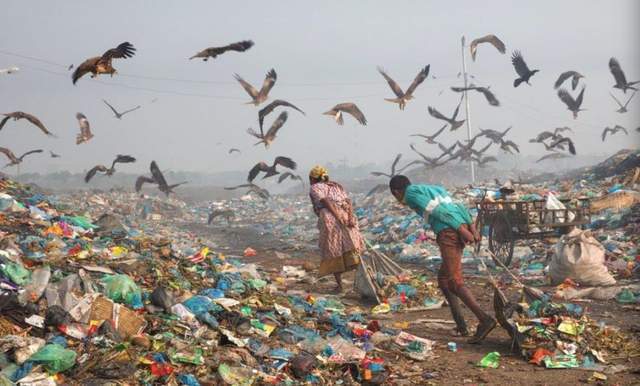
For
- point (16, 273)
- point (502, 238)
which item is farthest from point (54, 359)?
point (502, 238)

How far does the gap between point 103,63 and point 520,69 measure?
815 cm

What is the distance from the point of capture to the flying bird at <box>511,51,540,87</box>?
11.6 m

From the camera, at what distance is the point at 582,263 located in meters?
6.83

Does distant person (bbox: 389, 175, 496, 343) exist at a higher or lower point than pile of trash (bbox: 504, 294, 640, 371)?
higher

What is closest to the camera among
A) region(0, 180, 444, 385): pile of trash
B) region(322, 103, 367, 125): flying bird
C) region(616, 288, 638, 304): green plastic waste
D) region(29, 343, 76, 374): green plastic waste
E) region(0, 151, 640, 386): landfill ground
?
region(29, 343, 76, 374): green plastic waste

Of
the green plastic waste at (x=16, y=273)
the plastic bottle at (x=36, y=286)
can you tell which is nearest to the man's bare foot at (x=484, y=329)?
the plastic bottle at (x=36, y=286)

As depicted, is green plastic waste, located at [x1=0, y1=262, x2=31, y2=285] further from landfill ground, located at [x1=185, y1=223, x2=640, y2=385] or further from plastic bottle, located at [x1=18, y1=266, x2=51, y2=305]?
landfill ground, located at [x1=185, y1=223, x2=640, y2=385]

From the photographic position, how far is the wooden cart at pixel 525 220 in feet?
27.6

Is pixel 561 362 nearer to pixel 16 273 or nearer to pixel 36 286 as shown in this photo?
pixel 36 286

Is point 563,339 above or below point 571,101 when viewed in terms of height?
below

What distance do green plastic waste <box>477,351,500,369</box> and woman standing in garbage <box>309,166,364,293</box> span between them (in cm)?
269

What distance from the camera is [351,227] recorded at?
6.88m

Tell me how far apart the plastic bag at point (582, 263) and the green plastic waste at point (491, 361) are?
10.3ft

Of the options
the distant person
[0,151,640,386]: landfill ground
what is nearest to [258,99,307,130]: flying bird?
[0,151,640,386]: landfill ground
